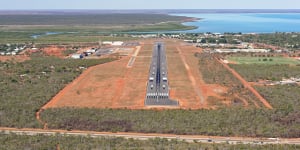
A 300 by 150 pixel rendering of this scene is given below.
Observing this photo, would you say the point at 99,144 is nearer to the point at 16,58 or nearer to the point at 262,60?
the point at 262,60

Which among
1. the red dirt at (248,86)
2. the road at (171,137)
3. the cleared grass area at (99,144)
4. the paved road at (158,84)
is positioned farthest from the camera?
the paved road at (158,84)

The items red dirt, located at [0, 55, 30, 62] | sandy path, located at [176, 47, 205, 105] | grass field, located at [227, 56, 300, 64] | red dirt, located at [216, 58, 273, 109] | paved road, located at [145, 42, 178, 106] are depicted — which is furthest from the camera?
red dirt, located at [0, 55, 30, 62]

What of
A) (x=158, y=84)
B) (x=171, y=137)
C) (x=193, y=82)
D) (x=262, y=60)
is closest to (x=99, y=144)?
(x=171, y=137)

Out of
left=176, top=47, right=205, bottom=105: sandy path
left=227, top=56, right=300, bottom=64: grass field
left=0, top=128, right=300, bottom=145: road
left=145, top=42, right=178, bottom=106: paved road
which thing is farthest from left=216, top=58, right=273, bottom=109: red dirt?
left=145, top=42, right=178, bottom=106: paved road

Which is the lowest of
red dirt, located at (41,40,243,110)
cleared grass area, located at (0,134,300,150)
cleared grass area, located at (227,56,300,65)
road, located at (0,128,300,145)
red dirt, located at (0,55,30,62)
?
road, located at (0,128,300,145)

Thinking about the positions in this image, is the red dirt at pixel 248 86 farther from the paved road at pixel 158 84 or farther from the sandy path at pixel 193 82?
the paved road at pixel 158 84

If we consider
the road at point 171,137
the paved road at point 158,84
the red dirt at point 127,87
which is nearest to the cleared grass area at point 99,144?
the road at point 171,137

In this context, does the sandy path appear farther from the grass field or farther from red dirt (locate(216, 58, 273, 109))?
the grass field

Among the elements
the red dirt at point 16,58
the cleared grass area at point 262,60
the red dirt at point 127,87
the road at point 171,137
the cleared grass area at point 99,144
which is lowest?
the road at point 171,137

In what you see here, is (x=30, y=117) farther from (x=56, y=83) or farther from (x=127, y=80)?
(x=127, y=80)
